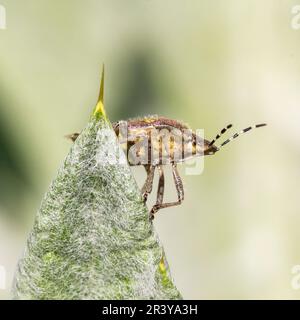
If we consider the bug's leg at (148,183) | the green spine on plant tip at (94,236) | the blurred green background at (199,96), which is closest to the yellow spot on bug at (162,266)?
the green spine on plant tip at (94,236)

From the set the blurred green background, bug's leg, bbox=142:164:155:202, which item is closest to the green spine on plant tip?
bug's leg, bbox=142:164:155:202

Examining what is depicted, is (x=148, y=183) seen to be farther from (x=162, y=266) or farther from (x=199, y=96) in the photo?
(x=199, y=96)

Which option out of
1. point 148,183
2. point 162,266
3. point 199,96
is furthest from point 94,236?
point 199,96

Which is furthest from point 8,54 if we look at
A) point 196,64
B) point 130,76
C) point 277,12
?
point 277,12

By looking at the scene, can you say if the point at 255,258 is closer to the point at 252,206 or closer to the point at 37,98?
the point at 252,206

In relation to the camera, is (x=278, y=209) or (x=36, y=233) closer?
(x=36, y=233)

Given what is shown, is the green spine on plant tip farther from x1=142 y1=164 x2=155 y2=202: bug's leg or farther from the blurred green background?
the blurred green background

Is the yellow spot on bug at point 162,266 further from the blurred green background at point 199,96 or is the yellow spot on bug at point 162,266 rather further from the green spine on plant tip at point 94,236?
the blurred green background at point 199,96
